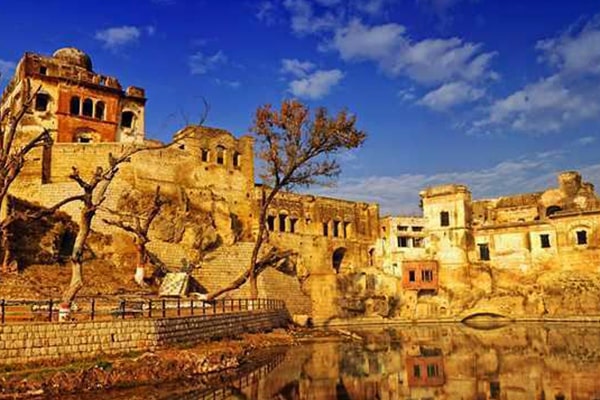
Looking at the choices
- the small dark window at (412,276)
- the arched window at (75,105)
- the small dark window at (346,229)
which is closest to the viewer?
the arched window at (75,105)

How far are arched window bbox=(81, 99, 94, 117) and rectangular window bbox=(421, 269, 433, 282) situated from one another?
30.9 meters

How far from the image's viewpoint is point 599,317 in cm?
4159

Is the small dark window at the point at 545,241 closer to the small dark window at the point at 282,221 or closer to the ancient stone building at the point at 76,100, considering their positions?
the small dark window at the point at 282,221

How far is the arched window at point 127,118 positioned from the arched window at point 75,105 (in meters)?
3.91

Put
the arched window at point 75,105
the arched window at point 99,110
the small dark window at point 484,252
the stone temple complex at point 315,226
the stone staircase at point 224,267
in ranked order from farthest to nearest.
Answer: the small dark window at point 484,252
the arched window at point 99,110
the arched window at point 75,105
the stone temple complex at point 315,226
the stone staircase at point 224,267

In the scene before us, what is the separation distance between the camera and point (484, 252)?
50906 mm

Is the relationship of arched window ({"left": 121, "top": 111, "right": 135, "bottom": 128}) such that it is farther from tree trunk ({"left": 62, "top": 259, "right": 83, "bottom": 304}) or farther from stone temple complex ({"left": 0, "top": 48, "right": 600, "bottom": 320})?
tree trunk ({"left": 62, "top": 259, "right": 83, "bottom": 304})

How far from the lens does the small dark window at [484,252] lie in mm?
50625

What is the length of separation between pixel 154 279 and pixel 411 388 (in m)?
20.2

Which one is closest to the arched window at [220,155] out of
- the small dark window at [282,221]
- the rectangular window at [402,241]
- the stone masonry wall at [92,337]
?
the small dark window at [282,221]

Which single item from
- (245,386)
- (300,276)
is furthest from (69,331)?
(300,276)

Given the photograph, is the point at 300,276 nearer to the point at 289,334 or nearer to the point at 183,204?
the point at 183,204

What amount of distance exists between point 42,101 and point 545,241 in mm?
43300

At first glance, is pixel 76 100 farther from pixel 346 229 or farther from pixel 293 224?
pixel 346 229
